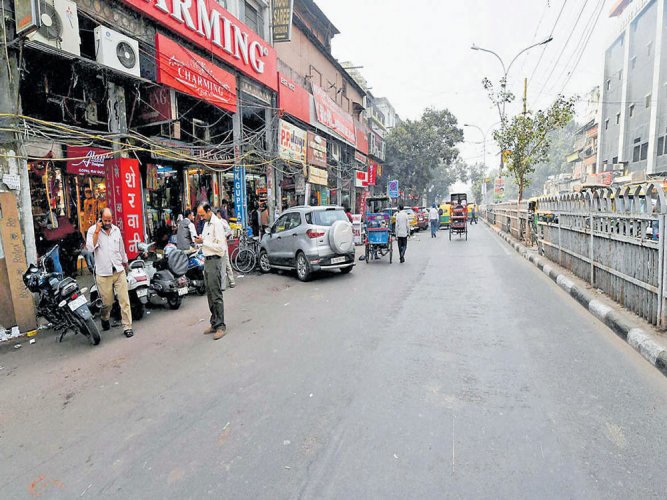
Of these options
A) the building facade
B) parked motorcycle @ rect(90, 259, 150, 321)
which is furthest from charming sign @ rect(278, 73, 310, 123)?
the building facade

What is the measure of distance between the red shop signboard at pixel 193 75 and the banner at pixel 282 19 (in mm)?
4530

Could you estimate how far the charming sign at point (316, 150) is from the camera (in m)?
19.1

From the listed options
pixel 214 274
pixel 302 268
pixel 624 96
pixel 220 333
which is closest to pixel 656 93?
pixel 624 96

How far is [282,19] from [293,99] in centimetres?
306

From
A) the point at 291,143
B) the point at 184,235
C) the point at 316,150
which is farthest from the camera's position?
the point at 316,150

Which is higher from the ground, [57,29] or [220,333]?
[57,29]

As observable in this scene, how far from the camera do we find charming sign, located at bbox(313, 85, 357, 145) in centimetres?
1985

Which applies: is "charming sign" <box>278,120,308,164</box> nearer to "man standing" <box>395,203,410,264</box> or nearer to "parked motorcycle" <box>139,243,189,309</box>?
"man standing" <box>395,203,410,264</box>

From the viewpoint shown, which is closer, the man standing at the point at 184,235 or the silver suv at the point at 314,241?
the man standing at the point at 184,235

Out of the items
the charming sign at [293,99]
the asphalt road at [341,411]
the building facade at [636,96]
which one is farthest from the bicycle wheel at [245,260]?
the building facade at [636,96]

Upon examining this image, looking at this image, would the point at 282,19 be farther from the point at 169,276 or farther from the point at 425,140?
the point at 425,140

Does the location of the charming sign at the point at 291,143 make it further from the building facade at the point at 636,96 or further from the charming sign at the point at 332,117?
the building facade at the point at 636,96

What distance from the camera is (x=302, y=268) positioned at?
1026cm

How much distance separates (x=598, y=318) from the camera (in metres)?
6.34
